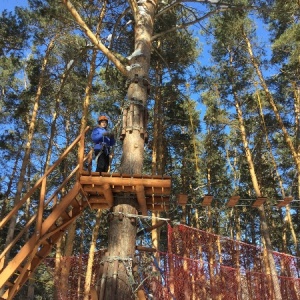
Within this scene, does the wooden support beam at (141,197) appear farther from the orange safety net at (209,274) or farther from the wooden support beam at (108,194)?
the orange safety net at (209,274)

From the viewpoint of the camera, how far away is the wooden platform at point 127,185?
3742 mm

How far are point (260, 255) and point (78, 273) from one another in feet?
12.6

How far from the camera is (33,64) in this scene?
39.3 feet

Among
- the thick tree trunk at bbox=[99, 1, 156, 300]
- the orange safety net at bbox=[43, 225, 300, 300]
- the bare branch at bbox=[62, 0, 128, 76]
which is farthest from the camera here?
the orange safety net at bbox=[43, 225, 300, 300]

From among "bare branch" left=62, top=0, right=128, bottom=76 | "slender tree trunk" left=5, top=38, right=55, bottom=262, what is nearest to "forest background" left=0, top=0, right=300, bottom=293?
"slender tree trunk" left=5, top=38, right=55, bottom=262

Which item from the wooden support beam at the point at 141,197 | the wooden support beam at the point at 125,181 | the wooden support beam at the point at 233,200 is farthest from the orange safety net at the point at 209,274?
the wooden support beam at the point at 125,181

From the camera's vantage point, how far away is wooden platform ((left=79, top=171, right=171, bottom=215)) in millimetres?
3742

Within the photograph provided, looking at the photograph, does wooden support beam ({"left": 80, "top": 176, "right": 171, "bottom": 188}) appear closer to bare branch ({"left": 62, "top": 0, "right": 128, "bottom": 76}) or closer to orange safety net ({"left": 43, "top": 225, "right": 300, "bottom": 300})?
bare branch ({"left": 62, "top": 0, "right": 128, "bottom": 76})

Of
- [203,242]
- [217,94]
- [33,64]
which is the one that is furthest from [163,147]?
[203,242]

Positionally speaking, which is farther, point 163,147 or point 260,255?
point 163,147

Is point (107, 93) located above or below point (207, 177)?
above

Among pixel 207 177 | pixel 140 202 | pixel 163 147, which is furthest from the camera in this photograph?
pixel 207 177

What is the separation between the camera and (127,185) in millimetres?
3750

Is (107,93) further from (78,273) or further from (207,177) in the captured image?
(78,273)
